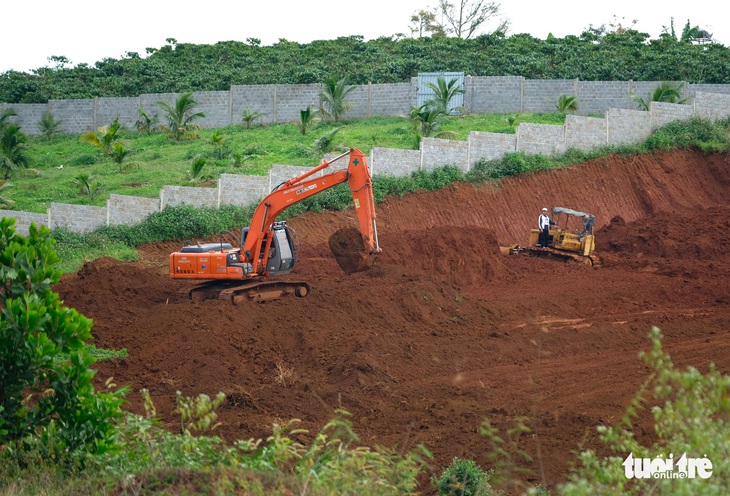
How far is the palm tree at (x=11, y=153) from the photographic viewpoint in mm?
34906

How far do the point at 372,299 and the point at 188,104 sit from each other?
914 inches

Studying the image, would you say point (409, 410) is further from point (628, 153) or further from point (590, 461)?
point (628, 153)

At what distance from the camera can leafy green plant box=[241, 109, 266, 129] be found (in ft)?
132

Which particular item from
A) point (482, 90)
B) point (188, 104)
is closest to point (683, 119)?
point (482, 90)

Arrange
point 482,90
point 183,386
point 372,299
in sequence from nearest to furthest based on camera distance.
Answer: point 183,386 < point 372,299 < point 482,90

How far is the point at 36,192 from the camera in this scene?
104ft

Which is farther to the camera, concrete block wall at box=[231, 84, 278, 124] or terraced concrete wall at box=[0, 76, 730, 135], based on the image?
concrete block wall at box=[231, 84, 278, 124]

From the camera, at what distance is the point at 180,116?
39750mm

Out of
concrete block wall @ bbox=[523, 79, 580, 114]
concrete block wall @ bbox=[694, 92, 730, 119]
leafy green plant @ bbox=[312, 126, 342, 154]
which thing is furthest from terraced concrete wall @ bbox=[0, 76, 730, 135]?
leafy green plant @ bbox=[312, 126, 342, 154]

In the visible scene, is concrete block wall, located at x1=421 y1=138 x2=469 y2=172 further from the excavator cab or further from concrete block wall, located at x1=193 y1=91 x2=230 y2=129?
concrete block wall, located at x1=193 y1=91 x2=230 y2=129

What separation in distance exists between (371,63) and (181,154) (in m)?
15.6

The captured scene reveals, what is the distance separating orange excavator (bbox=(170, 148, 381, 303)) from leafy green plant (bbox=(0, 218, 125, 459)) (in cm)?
1036

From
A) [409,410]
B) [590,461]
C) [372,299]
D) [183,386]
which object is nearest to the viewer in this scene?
[590,461]

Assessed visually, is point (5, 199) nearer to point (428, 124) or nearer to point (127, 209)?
point (127, 209)
